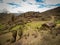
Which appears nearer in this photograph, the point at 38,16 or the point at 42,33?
the point at 42,33

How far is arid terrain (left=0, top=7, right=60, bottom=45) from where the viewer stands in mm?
4285

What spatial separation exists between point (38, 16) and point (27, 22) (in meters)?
0.46

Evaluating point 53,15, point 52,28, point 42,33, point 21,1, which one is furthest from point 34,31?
point 21,1

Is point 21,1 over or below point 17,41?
over

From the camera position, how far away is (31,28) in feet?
14.9

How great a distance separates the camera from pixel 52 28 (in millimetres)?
4371

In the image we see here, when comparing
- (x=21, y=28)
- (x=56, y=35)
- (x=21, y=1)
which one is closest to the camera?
(x=56, y=35)

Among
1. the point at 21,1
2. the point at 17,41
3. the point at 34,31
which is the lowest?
the point at 17,41

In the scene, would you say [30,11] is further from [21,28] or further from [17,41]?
[17,41]

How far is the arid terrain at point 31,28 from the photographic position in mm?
4285

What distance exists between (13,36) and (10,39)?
0.14 m

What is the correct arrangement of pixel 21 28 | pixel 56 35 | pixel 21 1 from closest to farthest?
pixel 56 35 < pixel 21 28 < pixel 21 1

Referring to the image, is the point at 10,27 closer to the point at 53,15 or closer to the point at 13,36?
the point at 13,36

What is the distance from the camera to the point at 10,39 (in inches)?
175
